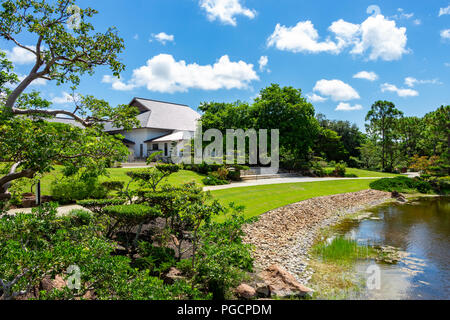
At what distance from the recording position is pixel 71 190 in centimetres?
1108

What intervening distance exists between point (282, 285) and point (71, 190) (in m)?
9.78

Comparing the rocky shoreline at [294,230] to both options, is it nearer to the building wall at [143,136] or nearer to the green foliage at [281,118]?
the green foliage at [281,118]

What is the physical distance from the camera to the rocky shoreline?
7.45 metres

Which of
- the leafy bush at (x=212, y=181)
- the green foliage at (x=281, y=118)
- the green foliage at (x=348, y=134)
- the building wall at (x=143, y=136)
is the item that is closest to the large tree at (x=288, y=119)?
the green foliage at (x=281, y=118)

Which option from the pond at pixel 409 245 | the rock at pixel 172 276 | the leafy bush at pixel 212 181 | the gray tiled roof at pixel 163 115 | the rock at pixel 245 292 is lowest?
the pond at pixel 409 245

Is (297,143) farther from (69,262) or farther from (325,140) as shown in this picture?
(69,262)

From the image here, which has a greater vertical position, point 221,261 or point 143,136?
point 143,136

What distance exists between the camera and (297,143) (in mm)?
28891

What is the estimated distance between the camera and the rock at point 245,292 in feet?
16.7

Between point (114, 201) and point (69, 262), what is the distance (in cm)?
422

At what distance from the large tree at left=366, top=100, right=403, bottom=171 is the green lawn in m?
23.3

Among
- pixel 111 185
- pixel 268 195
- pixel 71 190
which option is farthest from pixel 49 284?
pixel 268 195

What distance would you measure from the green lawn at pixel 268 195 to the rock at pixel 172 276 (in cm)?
437

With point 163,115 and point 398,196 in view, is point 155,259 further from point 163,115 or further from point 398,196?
point 163,115
